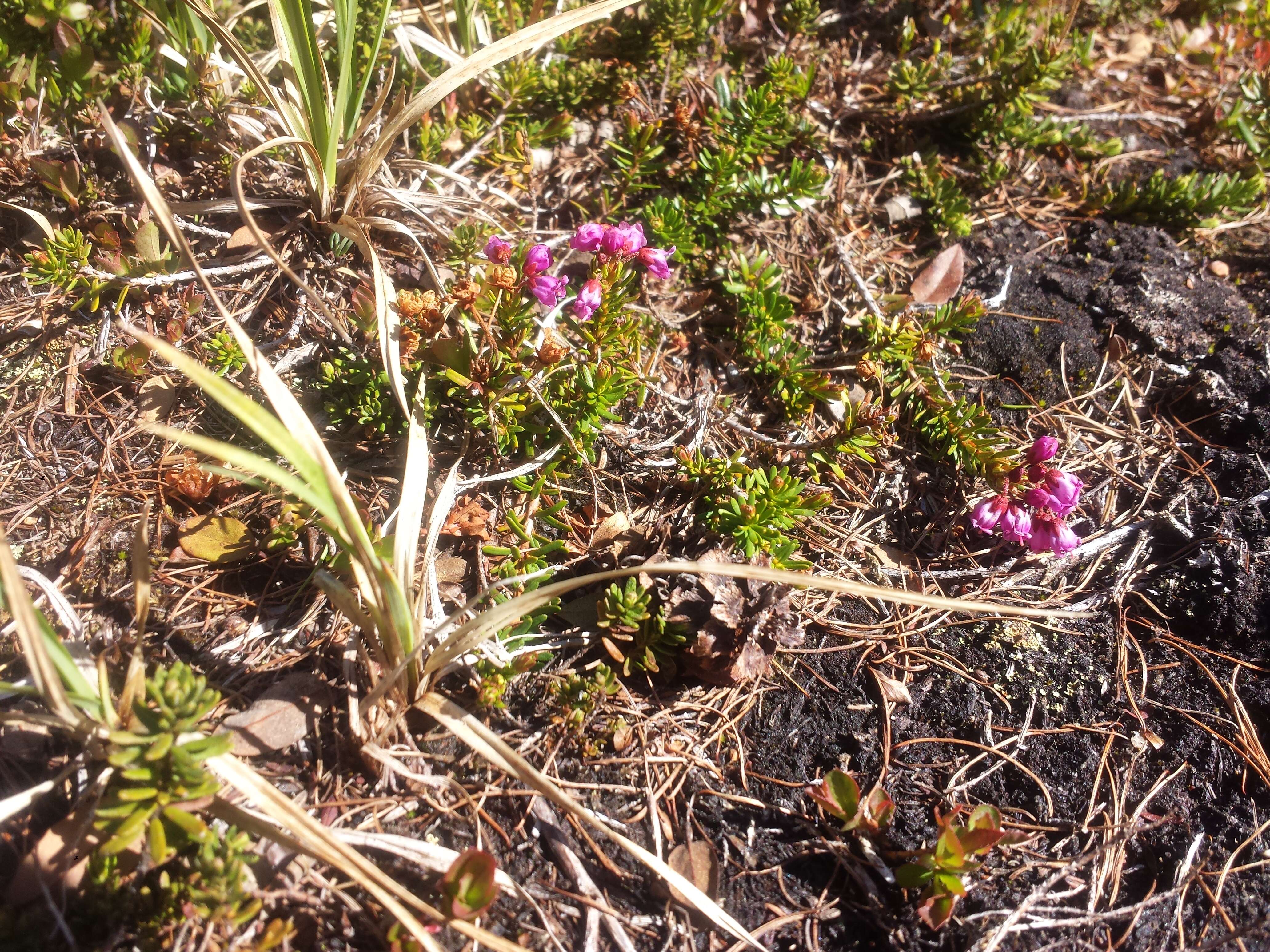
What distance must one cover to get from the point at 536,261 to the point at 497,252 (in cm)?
17

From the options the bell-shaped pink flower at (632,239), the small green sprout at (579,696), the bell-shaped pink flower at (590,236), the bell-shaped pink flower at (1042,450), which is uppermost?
the bell-shaped pink flower at (590,236)

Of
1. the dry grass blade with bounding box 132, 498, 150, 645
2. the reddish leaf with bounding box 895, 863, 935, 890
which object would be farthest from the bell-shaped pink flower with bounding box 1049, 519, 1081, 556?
the dry grass blade with bounding box 132, 498, 150, 645

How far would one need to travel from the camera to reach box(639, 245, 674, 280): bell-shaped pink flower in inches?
108

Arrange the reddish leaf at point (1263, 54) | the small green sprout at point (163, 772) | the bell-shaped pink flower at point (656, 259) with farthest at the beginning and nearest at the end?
the reddish leaf at point (1263, 54) → the bell-shaped pink flower at point (656, 259) → the small green sprout at point (163, 772)

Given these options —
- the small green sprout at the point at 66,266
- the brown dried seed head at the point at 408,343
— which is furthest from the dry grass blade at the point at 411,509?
the small green sprout at the point at 66,266

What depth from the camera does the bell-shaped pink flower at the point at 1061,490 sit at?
2537mm

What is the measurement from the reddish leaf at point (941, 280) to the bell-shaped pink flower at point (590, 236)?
1359 mm

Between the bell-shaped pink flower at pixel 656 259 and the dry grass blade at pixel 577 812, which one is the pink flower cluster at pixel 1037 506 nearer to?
the bell-shaped pink flower at pixel 656 259

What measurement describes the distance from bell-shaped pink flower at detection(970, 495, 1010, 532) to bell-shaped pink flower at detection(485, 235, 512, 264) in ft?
5.86

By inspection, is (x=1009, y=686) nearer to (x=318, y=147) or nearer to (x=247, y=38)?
(x=318, y=147)

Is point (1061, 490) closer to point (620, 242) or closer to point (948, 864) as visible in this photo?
point (948, 864)

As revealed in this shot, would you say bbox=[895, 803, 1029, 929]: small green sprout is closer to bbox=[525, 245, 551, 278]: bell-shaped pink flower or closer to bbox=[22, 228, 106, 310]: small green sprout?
bbox=[525, 245, 551, 278]: bell-shaped pink flower

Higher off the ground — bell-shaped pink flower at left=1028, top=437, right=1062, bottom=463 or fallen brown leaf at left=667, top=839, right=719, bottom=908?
bell-shaped pink flower at left=1028, top=437, right=1062, bottom=463

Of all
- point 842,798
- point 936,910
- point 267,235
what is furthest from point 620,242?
point 936,910
